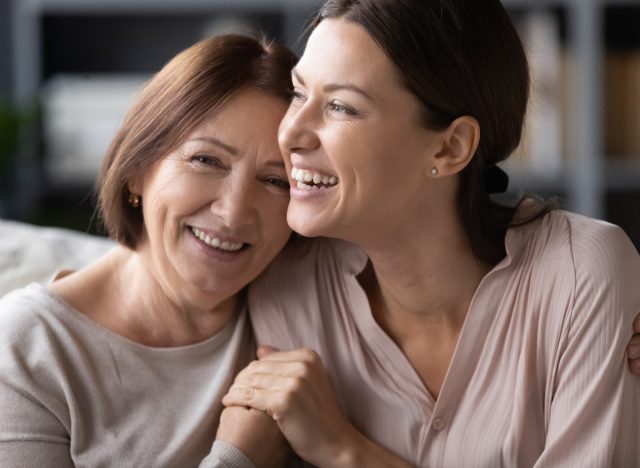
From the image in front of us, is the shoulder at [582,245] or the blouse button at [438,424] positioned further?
the blouse button at [438,424]

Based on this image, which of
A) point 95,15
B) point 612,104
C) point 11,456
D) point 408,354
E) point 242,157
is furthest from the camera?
point 95,15

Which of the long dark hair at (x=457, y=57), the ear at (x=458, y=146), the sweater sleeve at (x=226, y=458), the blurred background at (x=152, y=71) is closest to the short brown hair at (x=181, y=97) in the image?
the long dark hair at (x=457, y=57)

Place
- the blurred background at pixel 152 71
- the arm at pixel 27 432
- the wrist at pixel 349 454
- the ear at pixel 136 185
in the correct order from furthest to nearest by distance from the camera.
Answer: the blurred background at pixel 152 71
the ear at pixel 136 185
the wrist at pixel 349 454
the arm at pixel 27 432

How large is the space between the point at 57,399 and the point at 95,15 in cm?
294

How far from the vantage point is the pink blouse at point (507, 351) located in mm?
1444

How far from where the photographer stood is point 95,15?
4152 mm

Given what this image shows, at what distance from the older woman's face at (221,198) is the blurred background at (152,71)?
2083mm

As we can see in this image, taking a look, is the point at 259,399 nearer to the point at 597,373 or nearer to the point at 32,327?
the point at 32,327

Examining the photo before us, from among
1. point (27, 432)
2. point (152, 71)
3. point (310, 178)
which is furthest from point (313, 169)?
point (152, 71)

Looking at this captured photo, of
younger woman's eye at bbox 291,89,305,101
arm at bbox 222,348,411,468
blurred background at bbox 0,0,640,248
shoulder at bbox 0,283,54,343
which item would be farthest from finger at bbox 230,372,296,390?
blurred background at bbox 0,0,640,248

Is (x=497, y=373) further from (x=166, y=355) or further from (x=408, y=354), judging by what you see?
(x=166, y=355)

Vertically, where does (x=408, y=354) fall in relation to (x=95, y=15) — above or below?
below

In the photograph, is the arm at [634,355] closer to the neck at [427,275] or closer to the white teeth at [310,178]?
the neck at [427,275]

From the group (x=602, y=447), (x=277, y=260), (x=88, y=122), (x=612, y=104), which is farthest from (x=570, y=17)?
(x=602, y=447)
